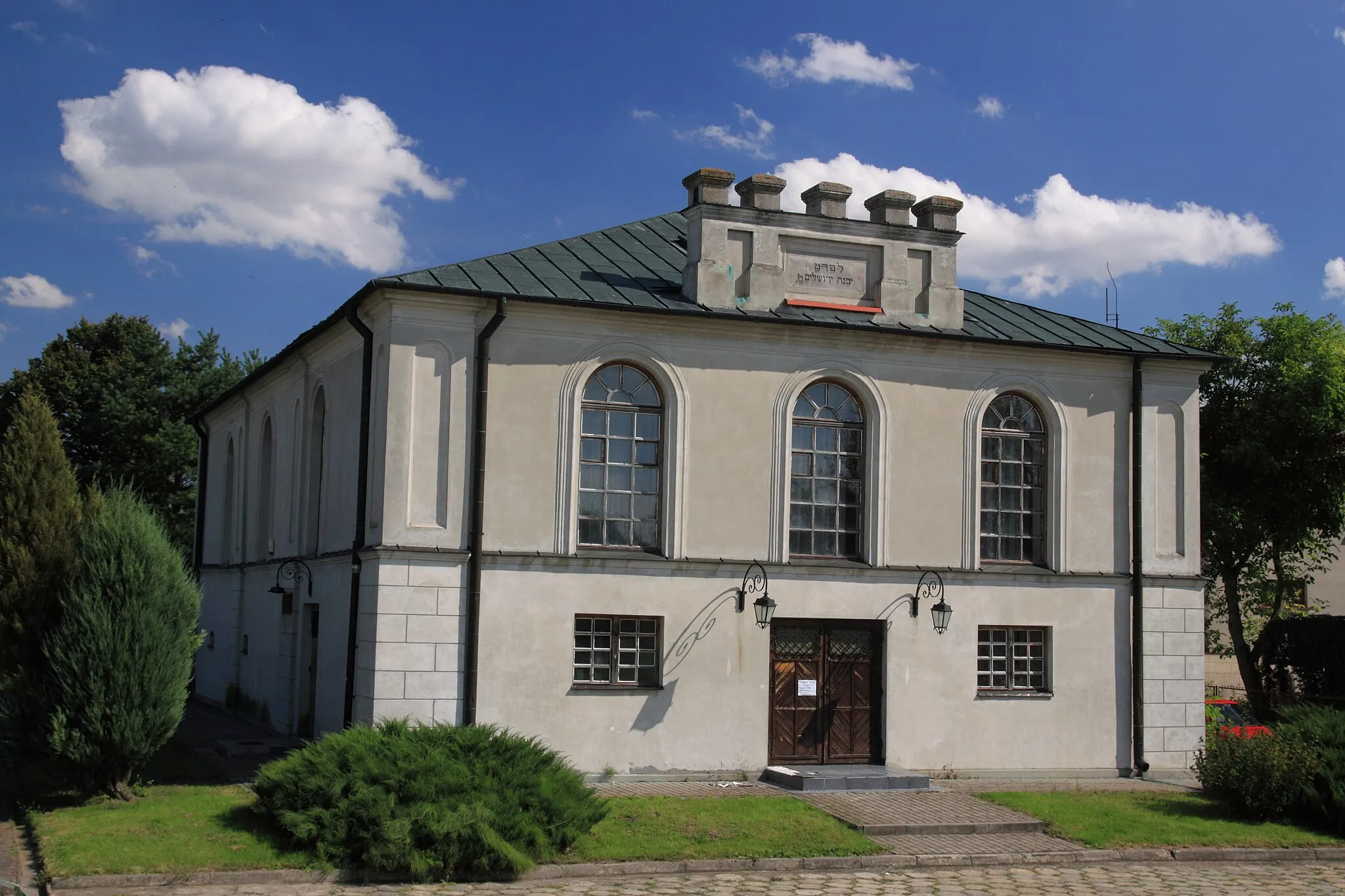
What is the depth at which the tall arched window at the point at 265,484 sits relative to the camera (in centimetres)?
2520

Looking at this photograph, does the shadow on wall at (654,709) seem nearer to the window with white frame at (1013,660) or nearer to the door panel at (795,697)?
the door panel at (795,697)

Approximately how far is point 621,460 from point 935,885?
7.31 metres

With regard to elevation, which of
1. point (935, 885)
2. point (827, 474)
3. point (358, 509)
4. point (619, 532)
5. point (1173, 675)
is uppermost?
point (827, 474)

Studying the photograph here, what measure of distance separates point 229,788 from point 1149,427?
1373 cm

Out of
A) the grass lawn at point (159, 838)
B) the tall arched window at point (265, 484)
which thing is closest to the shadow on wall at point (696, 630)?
the grass lawn at point (159, 838)

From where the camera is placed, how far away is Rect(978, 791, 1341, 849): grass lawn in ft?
49.8

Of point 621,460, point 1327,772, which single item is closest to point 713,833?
point 621,460

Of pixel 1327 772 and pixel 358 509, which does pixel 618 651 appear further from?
pixel 1327 772

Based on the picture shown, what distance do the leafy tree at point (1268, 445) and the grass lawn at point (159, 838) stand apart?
2256 cm

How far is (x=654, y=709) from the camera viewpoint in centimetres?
1769

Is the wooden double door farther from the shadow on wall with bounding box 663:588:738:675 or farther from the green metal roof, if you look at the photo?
the green metal roof

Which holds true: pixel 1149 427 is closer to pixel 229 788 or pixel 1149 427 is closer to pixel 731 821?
pixel 731 821

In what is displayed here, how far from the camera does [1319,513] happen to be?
97.5 feet

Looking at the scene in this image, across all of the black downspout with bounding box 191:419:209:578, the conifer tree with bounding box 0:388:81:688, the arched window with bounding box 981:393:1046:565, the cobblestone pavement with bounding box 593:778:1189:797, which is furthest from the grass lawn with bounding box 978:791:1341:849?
the black downspout with bounding box 191:419:209:578
